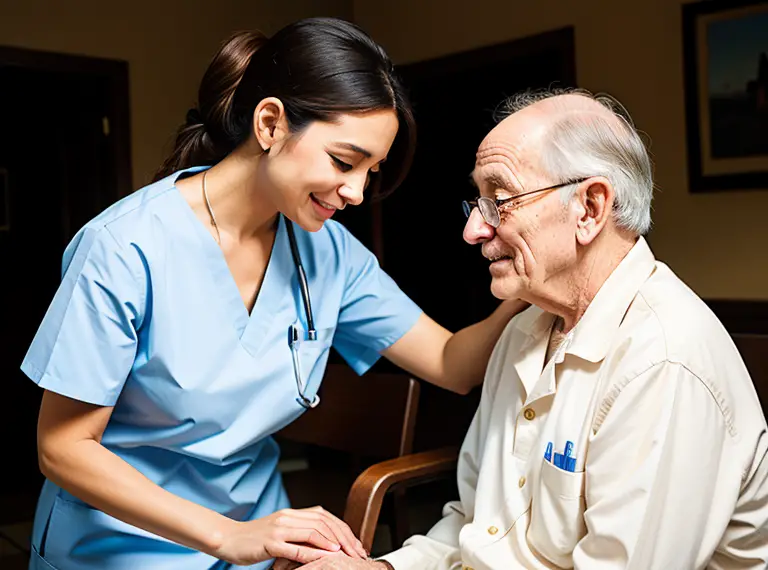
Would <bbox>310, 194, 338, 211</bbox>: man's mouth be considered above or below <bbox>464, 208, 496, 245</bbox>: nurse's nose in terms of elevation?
above

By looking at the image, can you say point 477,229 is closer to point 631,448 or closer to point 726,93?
point 631,448

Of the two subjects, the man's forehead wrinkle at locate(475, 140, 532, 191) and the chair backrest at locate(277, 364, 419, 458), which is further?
the chair backrest at locate(277, 364, 419, 458)

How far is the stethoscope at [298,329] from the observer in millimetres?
1673

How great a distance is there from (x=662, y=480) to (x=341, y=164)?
0.71 metres

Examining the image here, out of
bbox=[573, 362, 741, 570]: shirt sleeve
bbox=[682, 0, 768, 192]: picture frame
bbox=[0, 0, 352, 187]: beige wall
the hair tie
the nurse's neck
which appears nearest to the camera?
bbox=[573, 362, 741, 570]: shirt sleeve

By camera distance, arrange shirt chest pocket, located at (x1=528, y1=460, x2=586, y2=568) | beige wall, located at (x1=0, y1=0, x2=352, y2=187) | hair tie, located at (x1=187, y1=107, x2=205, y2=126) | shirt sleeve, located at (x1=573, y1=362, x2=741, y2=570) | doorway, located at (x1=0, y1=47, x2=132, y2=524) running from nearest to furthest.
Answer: shirt sleeve, located at (x1=573, y1=362, x2=741, y2=570)
shirt chest pocket, located at (x1=528, y1=460, x2=586, y2=568)
hair tie, located at (x1=187, y1=107, x2=205, y2=126)
beige wall, located at (x1=0, y1=0, x2=352, y2=187)
doorway, located at (x1=0, y1=47, x2=132, y2=524)

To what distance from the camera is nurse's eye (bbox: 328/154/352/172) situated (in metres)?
1.50

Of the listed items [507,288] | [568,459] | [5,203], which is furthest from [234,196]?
[5,203]

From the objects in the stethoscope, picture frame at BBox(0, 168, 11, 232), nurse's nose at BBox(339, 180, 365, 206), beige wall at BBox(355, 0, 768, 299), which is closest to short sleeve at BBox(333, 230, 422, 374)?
the stethoscope

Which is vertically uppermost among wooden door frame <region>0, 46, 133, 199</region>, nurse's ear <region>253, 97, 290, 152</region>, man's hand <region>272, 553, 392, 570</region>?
wooden door frame <region>0, 46, 133, 199</region>

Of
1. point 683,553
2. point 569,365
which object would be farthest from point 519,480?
point 683,553

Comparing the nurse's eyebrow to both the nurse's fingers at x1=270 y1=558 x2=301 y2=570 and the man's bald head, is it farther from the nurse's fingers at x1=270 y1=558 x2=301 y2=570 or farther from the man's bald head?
the nurse's fingers at x1=270 y1=558 x2=301 y2=570

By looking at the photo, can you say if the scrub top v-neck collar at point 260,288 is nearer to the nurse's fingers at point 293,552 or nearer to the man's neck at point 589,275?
the nurse's fingers at point 293,552

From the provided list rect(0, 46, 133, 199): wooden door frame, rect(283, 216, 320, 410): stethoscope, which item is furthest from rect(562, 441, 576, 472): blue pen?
rect(0, 46, 133, 199): wooden door frame
